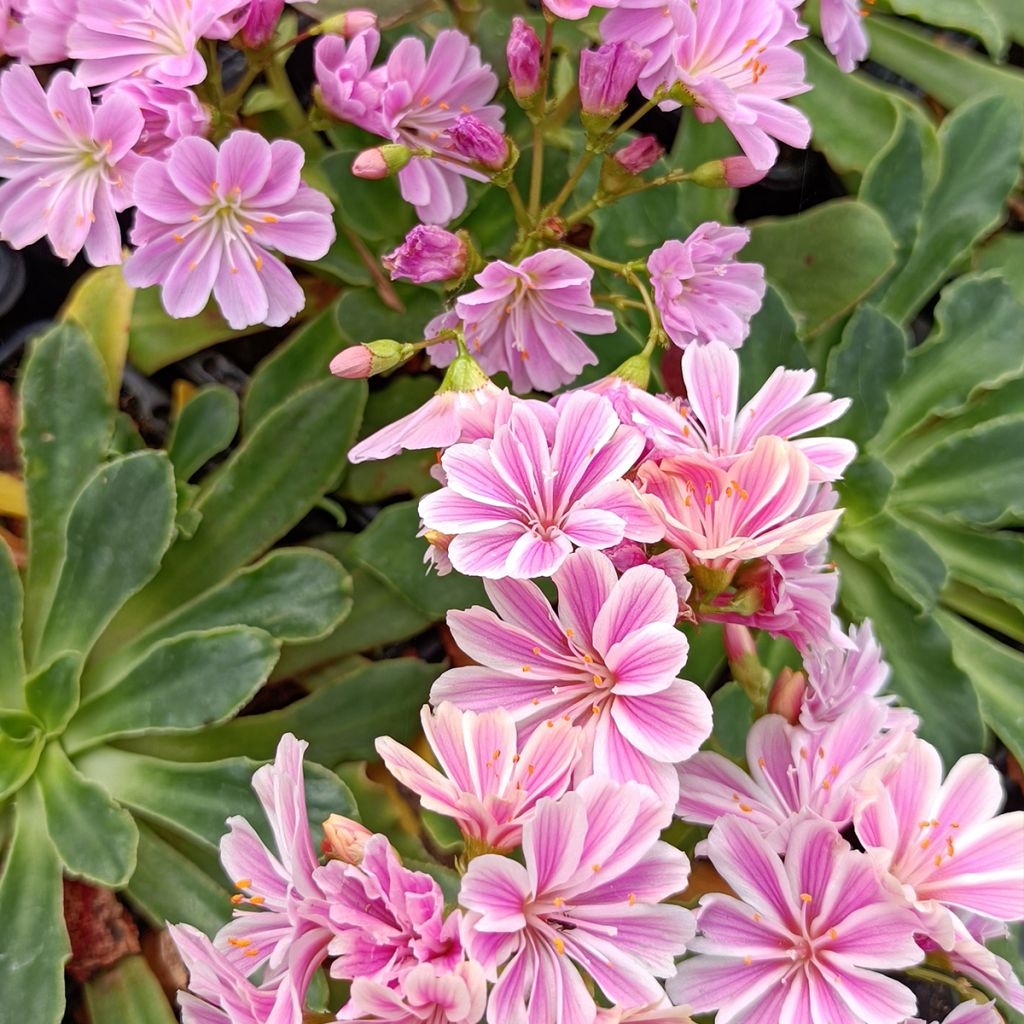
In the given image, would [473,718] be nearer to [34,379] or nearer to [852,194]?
[34,379]

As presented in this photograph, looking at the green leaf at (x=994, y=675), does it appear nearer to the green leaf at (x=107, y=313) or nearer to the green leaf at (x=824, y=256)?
the green leaf at (x=824, y=256)

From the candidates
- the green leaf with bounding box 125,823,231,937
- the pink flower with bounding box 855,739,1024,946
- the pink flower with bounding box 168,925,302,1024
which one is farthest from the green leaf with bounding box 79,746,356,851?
the pink flower with bounding box 855,739,1024,946

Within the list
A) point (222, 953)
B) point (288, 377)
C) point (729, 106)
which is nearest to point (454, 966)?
point (222, 953)

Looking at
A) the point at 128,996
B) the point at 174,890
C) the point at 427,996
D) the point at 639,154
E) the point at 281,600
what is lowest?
the point at 128,996

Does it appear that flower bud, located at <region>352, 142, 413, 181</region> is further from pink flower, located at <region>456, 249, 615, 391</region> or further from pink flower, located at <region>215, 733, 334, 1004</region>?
pink flower, located at <region>215, 733, 334, 1004</region>

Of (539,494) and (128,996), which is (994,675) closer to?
(539,494)

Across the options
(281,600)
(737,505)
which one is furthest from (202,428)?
(737,505)
